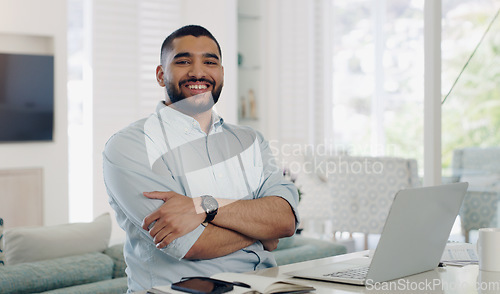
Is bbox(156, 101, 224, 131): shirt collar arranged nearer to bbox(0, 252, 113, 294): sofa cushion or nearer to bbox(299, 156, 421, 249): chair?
bbox(0, 252, 113, 294): sofa cushion

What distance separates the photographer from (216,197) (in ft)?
5.78

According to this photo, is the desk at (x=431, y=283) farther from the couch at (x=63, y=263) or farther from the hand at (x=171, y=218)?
the couch at (x=63, y=263)

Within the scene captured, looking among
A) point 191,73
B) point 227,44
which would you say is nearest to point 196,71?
point 191,73

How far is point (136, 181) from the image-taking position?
1.64 meters

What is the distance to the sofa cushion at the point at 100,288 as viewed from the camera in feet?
6.66

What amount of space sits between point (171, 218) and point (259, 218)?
0.27 meters

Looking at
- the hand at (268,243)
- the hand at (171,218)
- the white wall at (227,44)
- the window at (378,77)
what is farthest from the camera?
the window at (378,77)

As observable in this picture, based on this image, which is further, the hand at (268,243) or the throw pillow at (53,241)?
the throw pillow at (53,241)

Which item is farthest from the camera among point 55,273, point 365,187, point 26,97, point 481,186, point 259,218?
point 26,97

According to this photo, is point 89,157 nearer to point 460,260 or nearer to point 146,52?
point 146,52

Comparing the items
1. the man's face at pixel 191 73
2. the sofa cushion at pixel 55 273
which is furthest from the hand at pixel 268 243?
the sofa cushion at pixel 55 273

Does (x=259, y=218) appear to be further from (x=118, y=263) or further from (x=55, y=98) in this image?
(x=55, y=98)

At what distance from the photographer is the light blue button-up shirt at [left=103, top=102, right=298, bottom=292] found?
1.64m

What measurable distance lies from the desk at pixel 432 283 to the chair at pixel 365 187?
2.99 metres
